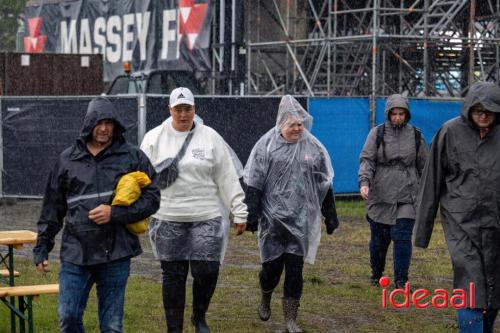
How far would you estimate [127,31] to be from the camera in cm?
2867

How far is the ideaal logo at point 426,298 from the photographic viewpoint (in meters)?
6.90

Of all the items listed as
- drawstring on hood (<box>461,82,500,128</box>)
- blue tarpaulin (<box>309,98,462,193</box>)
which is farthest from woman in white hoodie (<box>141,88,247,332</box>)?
blue tarpaulin (<box>309,98,462,193</box>)

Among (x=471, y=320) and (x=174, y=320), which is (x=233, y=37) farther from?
(x=471, y=320)

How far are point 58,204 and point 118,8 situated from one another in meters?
22.8

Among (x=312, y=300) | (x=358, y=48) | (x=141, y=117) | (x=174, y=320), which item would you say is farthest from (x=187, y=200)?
(x=358, y=48)

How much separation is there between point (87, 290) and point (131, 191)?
2.09ft

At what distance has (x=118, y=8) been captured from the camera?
29.2 m

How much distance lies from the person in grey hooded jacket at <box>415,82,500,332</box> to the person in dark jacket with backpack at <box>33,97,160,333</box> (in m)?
1.79

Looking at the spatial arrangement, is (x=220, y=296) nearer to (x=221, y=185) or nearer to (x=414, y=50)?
(x=221, y=185)

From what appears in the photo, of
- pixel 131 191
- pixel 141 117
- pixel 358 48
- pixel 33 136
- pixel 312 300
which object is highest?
pixel 358 48

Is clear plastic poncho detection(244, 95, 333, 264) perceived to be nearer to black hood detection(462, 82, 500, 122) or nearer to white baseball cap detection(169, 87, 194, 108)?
white baseball cap detection(169, 87, 194, 108)

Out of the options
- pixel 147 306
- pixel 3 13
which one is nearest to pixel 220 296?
pixel 147 306

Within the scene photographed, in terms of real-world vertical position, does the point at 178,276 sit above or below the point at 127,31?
below

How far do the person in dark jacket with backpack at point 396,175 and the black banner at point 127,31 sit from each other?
14.3 m
